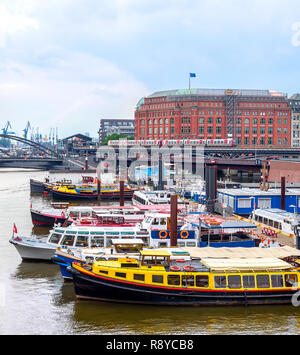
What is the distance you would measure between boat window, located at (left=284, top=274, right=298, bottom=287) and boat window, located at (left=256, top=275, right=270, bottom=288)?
1.11 meters

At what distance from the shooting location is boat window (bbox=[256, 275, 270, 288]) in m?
27.7

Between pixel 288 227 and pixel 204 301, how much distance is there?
15215 mm

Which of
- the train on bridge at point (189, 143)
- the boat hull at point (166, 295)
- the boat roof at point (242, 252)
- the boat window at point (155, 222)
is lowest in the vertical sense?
the boat hull at point (166, 295)

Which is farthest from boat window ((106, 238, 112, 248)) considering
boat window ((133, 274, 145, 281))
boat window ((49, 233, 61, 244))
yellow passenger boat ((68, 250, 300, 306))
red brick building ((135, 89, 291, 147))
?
red brick building ((135, 89, 291, 147))

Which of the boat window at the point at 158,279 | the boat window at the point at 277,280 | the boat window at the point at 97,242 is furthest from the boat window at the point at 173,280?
the boat window at the point at 97,242

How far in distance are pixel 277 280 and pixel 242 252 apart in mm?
3633

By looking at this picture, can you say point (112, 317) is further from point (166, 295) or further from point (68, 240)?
point (68, 240)

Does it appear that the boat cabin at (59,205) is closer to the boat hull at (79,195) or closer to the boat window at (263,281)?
the boat hull at (79,195)

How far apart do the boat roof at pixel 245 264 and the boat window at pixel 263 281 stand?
511mm

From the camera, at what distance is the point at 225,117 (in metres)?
163

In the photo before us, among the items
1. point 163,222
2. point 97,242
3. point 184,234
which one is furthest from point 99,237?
point 184,234

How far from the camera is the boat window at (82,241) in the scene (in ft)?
115
